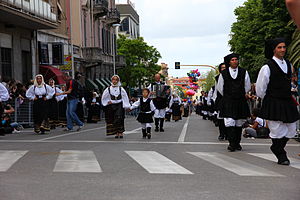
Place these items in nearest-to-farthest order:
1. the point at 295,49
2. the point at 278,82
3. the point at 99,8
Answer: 1. the point at 278,82
2. the point at 295,49
3. the point at 99,8

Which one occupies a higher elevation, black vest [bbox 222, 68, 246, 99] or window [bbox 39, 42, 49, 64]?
window [bbox 39, 42, 49, 64]

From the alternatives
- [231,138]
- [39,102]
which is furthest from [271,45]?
[39,102]

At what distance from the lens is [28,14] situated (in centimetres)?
2884

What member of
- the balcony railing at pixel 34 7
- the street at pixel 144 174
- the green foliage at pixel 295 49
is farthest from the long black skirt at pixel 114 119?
the green foliage at pixel 295 49

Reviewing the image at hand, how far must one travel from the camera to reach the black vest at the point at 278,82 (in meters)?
9.00

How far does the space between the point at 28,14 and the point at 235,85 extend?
1958 cm

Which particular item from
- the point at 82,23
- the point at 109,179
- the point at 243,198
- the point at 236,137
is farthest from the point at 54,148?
the point at 82,23

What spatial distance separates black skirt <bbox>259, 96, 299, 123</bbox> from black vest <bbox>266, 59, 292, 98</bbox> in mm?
85

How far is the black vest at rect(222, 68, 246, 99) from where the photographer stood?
11.2 m

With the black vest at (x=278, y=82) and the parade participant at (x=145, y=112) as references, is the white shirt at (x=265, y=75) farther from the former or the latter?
the parade participant at (x=145, y=112)

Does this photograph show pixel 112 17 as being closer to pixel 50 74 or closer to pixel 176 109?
pixel 50 74

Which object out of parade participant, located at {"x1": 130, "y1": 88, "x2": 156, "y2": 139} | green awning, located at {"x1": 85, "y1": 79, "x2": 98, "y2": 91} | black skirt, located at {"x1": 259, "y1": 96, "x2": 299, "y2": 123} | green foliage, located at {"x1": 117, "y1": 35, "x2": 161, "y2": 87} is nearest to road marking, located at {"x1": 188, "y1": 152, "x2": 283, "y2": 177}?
black skirt, located at {"x1": 259, "y1": 96, "x2": 299, "y2": 123}

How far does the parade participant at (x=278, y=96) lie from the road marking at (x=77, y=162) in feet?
8.76

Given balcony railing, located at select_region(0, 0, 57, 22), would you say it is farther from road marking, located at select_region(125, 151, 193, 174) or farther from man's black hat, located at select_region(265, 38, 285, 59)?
man's black hat, located at select_region(265, 38, 285, 59)
